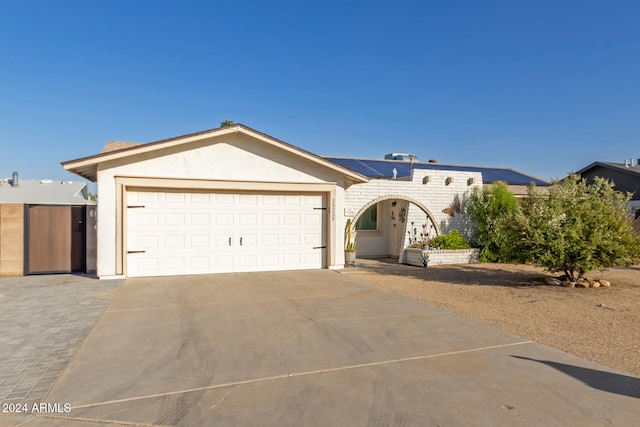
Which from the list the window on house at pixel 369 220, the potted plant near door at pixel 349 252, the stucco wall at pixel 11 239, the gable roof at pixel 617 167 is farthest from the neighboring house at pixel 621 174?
the stucco wall at pixel 11 239

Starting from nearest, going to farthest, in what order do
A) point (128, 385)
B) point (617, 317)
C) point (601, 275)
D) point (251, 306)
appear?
1. point (128, 385)
2. point (617, 317)
3. point (251, 306)
4. point (601, 275)

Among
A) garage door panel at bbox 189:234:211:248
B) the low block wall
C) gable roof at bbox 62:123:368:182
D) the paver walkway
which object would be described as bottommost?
the paver walkway

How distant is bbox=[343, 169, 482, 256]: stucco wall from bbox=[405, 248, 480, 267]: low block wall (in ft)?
2.25

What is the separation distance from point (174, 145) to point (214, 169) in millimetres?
1232

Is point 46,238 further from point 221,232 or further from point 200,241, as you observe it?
point 221,232

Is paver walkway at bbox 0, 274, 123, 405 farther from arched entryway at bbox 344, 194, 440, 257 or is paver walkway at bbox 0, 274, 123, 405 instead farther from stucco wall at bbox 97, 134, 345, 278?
arched entryway at bbox 344, 194, 440, 257

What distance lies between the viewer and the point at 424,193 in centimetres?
1527

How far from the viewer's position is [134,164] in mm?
10664

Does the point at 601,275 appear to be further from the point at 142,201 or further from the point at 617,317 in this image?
the point at 142,201

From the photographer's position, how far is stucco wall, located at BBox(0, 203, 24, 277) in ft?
35.0

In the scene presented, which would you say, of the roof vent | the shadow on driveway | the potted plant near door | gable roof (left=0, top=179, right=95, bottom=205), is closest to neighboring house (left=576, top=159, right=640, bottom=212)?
the roof vent

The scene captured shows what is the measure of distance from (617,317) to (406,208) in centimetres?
872

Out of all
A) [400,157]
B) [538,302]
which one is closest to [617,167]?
[400,157]

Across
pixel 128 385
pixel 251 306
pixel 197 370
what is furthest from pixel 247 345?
pixel 251 306
